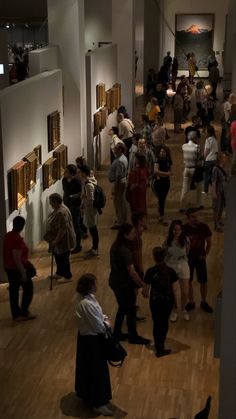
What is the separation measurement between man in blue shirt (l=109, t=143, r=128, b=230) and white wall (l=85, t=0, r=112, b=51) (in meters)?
14.4

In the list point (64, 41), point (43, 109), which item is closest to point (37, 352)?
point (43, 109)

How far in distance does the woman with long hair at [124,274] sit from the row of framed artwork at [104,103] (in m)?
8.49

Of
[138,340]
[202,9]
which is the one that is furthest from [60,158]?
[202,9]

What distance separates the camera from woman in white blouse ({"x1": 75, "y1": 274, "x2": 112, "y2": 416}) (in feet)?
21.9

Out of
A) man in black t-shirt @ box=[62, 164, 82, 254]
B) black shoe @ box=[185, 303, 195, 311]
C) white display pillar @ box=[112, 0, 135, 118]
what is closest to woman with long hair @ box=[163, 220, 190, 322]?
black shoe @ box=[185, 303, 195, 311]

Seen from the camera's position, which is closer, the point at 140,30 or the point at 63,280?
the point at 63,280

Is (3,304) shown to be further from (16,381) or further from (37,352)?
(16,381)

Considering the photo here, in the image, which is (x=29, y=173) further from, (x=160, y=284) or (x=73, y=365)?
(x=160, y=284)

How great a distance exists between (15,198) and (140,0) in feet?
66.8

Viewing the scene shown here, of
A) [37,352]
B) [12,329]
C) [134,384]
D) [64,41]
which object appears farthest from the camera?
[64,41]

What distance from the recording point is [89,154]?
16109 millimetres

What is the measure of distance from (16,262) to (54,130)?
452 cm

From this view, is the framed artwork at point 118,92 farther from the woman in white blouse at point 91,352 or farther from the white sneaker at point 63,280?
the woman in white blouse at point 91,352

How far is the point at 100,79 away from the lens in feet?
56.7
